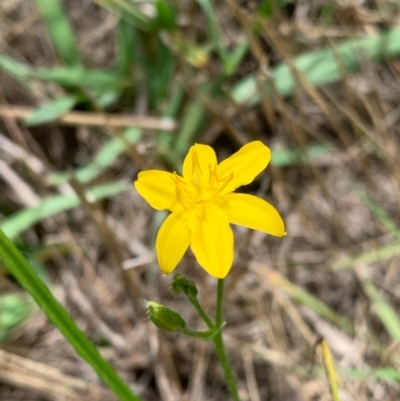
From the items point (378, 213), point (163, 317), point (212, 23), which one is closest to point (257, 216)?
point (163, 317)

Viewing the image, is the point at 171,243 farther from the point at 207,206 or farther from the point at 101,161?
the point at 101,161

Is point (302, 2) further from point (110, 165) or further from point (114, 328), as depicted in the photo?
point (114, 328)

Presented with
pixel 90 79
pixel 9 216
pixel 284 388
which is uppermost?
pixel 90 79

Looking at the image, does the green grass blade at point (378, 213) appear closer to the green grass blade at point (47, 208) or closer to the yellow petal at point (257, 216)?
the green grass blade at point (47, 208)

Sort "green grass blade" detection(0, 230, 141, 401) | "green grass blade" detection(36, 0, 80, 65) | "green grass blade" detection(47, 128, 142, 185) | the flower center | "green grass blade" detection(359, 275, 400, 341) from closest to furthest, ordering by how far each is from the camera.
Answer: "green grass blade" detection(0, 230, 141, 401) < the flower center < "green grass blade" detection(359, 275, 400, 341) < "green grass blade" detection(47, 128, 142, 185) < "green grass blade" detection(36, 0, 80, 65)

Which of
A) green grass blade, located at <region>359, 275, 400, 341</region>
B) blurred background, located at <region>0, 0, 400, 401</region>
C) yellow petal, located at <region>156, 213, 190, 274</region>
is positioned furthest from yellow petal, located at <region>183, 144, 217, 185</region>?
green grass blade, located at <region>359, 275, 400, 341</region>

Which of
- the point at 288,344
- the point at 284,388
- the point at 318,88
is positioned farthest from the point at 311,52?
the point at 284,388

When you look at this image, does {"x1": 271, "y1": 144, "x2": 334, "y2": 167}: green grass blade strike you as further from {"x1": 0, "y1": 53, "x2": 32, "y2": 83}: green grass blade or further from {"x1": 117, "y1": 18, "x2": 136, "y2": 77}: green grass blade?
{"x1": 0, "y1": 53, "x2": 32, "y2": 83}: green grass blade
